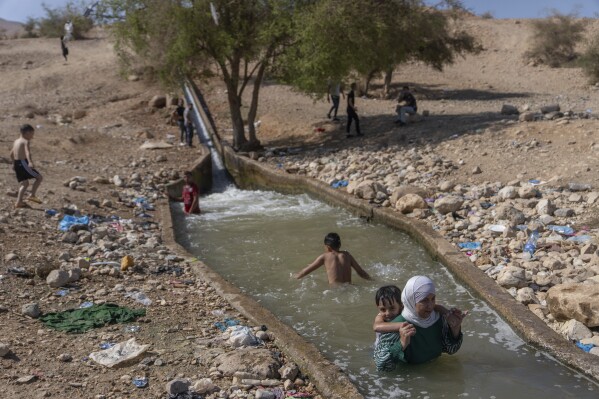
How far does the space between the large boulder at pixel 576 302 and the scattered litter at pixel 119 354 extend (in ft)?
11.8

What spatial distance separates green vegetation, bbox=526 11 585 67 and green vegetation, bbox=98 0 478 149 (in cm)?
2145

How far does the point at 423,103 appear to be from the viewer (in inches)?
922

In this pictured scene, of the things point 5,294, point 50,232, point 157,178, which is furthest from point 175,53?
point 5,294

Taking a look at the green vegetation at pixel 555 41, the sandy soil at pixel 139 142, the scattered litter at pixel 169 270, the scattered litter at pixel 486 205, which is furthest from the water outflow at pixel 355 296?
the green vegetation at pixel 555 41

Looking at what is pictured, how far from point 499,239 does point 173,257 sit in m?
4.11

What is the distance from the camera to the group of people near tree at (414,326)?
5031 millimetres

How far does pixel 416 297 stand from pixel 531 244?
11.8ft

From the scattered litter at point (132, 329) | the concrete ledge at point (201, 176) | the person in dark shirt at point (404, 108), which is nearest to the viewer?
the scattered litter at point (132, 329)

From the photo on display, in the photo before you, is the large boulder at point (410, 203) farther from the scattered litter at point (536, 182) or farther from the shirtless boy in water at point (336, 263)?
the shirtless boy in water at point (336, 263)

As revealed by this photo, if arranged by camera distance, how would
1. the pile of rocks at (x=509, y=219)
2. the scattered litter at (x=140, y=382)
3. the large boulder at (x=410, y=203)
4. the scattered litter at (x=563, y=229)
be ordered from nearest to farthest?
1. the scattered litter at (x=140, y=382)
2. the pile of rocks at (x=509, y=219)
3. the scattered litter at (x=563, y=229)
4. the large boulder at (x=410, y=203)

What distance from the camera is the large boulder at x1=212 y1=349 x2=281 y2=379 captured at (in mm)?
4898

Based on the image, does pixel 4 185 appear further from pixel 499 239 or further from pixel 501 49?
pixel 501 49

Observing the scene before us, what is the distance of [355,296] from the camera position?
24.2 feet

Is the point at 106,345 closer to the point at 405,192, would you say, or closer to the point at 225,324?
the point at 225,324
